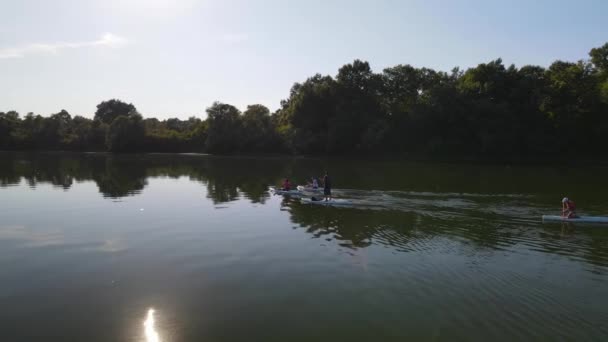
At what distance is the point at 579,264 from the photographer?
15.4m

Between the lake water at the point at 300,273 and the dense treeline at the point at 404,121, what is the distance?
184 ft

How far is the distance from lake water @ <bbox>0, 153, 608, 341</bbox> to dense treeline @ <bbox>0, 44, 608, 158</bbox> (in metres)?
56.0

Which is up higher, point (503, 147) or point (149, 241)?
point (503, 147)

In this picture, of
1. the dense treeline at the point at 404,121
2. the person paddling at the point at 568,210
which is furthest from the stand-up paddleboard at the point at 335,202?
the dense treeline at the point at 404,121

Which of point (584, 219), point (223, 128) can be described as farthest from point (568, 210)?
point (223, 128)

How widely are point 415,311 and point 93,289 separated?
9580 millimetres

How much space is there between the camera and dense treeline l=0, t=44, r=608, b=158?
252 feet

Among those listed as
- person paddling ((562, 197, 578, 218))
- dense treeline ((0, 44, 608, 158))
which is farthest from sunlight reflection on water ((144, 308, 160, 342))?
dense treeline ((0, 44, 608, 158))

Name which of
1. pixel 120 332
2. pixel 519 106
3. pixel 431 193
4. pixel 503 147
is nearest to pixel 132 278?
pixel 120 332

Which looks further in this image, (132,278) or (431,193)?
(431,193)

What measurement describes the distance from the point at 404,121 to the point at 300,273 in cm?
7964

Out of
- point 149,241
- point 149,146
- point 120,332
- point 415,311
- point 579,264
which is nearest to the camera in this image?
point 120,332

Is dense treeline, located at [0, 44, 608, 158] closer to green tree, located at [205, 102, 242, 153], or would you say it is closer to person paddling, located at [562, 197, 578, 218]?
green tree, located at [205, 102, 242, 153]

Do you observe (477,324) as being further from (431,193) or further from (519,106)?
(519,106)
